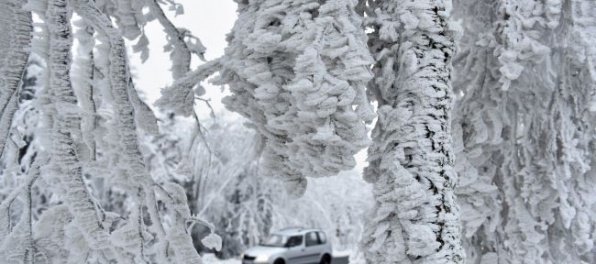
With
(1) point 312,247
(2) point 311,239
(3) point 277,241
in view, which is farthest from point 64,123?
(2) point 311,239

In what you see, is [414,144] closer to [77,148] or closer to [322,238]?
[77,148]

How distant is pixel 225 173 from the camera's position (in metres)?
17.2

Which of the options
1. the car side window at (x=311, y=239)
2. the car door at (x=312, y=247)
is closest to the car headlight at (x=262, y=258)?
the car door at (x=312, y=247)

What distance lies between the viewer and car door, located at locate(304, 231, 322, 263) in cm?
1392

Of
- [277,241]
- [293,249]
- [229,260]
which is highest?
[277,241]

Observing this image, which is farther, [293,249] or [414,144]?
[293,249]

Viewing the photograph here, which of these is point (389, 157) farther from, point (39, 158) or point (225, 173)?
point (225, 173)

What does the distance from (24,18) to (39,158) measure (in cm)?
56

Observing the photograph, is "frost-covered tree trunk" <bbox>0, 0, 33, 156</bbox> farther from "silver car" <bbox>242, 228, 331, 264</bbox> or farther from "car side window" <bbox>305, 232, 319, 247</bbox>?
"car side window" <bbox>305, 232, 319, 247</bbox>

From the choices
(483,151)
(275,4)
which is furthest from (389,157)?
(483,151)

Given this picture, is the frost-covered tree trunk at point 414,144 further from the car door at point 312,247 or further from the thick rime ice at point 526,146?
the car door at point 312,247

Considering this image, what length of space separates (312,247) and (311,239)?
235 millimetres

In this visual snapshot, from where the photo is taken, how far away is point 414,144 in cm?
203

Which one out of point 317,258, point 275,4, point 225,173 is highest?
point 225,173
